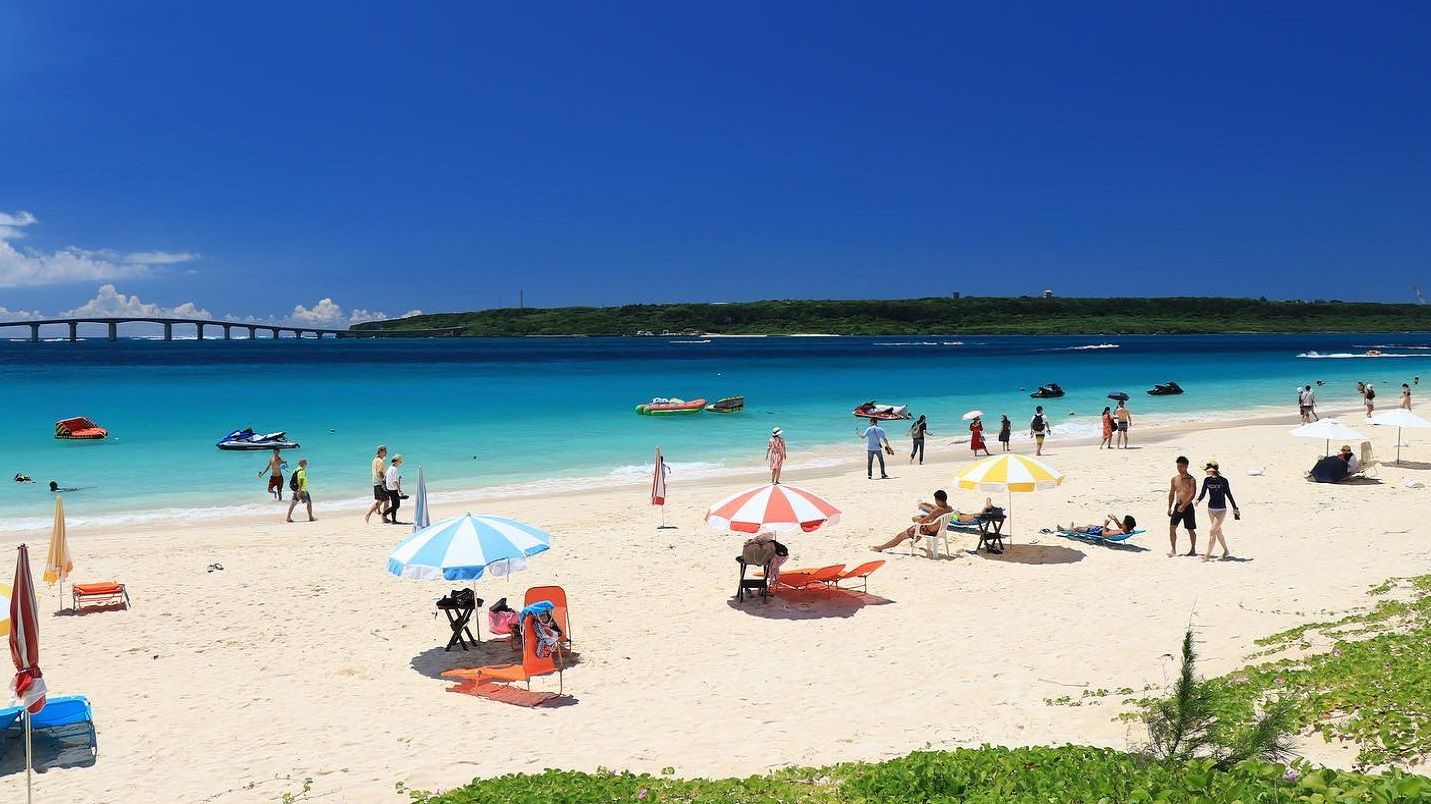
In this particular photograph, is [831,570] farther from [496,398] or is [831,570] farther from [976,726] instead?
[496,398]

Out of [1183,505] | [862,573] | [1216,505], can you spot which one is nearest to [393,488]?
[862,573]

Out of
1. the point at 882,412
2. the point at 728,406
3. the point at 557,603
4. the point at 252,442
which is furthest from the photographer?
the point at 728,406

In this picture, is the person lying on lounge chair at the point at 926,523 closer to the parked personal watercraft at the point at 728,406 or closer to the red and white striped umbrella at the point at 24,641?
the red and white striped umbrella at the point at 24,641

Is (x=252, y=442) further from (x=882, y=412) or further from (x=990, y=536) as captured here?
(x=990, y=536)

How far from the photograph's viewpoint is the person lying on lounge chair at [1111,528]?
15.0 metres

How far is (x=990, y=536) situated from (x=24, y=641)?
12433 millimetres

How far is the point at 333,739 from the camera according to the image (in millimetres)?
8266

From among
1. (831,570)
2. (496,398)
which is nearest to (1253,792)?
(831,570)

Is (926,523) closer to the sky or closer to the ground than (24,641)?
closer to the ground

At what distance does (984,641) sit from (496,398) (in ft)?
161

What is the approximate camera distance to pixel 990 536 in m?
14.8

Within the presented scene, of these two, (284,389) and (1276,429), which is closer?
(1276,429)

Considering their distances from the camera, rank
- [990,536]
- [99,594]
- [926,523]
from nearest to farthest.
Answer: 1. [99,594]
2. [926,523]
3. [990,536]

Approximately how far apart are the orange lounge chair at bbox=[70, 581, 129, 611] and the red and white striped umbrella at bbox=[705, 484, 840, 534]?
799 centimetres
